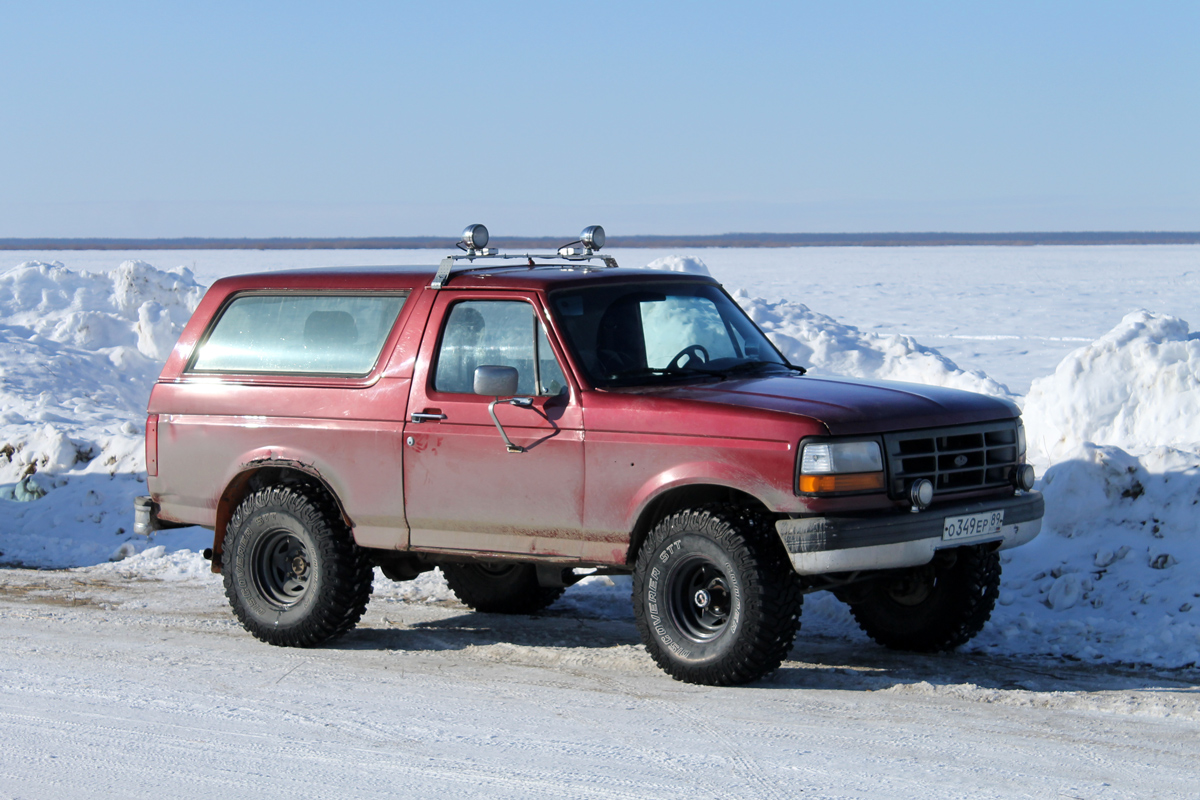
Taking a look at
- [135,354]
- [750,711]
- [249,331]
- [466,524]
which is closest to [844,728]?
[750,711]

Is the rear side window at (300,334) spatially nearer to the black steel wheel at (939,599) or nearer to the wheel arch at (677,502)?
the wheel arch at (677,502)

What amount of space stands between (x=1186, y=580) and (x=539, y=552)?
11.8 feet

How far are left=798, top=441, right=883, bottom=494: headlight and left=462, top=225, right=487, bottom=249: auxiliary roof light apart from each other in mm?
2625

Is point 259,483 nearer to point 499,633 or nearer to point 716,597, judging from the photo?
point 499,633

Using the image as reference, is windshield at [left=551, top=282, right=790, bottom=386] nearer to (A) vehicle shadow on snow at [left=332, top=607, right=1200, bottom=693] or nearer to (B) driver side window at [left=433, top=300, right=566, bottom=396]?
(B) driver side window at [left=433, top=300, right=566, bottom=396]

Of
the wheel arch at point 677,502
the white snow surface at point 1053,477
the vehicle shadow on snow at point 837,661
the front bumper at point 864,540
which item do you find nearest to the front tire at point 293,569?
the vehicle shadow on snow at point 837,661

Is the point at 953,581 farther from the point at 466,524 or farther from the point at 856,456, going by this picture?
the point at 466,524

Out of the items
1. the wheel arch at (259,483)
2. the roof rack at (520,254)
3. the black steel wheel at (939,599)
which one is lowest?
the black steel wheel at (939,599)

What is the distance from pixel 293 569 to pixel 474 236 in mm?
2089

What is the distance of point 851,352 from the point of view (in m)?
17.9

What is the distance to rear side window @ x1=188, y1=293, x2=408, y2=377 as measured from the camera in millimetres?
7383

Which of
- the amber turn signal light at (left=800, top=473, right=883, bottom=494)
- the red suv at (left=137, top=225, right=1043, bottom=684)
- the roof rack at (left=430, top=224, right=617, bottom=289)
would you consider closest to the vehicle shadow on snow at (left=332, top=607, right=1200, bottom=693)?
the red suv at (left=137, top=225, right=1043, bottom=684)

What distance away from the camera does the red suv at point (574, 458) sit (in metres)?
6.21

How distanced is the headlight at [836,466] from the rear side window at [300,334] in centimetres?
246
